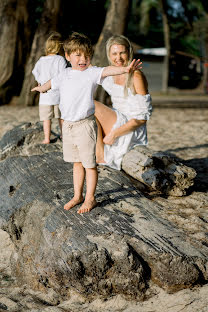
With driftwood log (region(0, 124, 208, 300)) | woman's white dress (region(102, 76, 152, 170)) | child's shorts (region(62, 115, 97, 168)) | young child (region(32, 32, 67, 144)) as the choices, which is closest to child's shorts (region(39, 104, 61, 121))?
young child (region(32, 32, 67, 144))

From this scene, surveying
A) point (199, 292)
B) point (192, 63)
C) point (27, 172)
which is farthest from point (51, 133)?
point (192, 63)

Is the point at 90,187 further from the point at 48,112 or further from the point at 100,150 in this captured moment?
the point at 48,112

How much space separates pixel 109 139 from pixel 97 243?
163 cm

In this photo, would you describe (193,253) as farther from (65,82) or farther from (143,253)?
(65,82)

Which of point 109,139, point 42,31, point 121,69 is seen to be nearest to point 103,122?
point 109,139

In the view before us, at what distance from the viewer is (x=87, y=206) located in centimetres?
297

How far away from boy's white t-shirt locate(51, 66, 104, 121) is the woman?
43.6 inches

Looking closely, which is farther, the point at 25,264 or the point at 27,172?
the point at 27,172

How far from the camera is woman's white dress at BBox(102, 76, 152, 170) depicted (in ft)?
13.0

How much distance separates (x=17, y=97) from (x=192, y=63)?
2206 centimetres

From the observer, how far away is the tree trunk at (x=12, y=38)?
10.6 meters

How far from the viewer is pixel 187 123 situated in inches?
340

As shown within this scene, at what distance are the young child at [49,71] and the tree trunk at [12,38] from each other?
22.0 ft

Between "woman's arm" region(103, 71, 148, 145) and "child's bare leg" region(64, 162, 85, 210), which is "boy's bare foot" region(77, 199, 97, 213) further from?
"woman's arm" region(103, 71, 148, 145)
